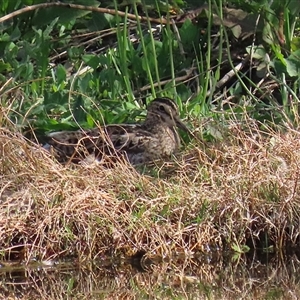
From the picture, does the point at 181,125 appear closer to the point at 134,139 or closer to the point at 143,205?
the point at 134,139

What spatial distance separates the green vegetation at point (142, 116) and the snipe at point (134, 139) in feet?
0.51

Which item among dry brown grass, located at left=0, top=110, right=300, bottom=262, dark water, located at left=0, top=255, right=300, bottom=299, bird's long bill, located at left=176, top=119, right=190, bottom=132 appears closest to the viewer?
dark water, located at left=0, top=255, right=300, bottom=299

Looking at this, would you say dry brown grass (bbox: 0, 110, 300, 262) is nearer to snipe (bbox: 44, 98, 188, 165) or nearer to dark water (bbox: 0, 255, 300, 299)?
dark water (bbox: 0, 255, 300, 299)

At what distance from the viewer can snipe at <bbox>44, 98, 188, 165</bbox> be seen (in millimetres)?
8695

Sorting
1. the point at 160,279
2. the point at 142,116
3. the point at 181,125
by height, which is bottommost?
the point at 142,116

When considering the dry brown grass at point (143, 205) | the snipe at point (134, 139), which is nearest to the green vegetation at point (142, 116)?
the dry brown grass at point (143, 205)

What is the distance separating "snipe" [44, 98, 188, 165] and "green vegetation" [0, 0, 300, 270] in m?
0.15

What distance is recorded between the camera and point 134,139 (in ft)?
30.1

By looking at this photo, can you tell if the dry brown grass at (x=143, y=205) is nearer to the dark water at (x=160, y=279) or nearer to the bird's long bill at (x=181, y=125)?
the dark water at (x=160, y=279)

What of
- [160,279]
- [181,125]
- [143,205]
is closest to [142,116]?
[181,125]

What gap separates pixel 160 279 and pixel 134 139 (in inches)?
81.4

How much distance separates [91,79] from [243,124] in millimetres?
1846

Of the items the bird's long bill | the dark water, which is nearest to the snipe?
the bird's long bill

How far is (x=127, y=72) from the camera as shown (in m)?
9.73
